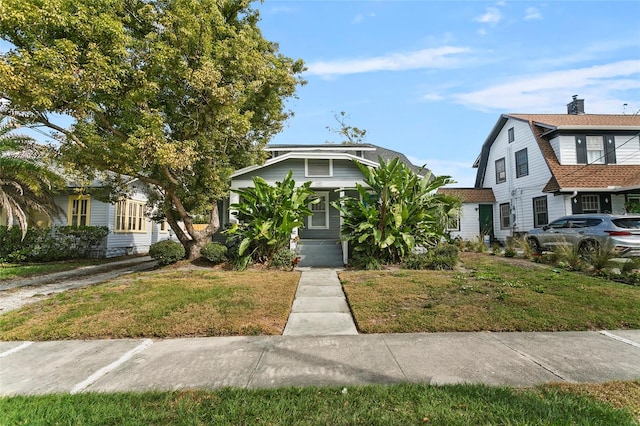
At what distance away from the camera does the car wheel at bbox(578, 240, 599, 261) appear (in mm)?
10477

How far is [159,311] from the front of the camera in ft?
18.7

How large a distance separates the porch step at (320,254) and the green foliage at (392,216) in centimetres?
118

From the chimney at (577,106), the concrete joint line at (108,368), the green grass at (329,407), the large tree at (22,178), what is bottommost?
the concrete joint line at (108,368)

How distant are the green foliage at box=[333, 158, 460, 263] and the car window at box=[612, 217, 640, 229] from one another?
5503 mm

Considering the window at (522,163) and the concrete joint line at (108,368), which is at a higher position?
the window at (522,163)

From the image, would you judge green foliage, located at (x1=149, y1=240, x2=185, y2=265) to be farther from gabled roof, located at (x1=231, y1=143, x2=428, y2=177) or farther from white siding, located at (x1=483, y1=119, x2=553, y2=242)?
white siding, located at (x1=483, y1=119, x2=553, y2=242)

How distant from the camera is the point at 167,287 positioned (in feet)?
24.7

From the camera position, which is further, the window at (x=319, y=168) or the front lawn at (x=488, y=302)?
the window at (x=319, y=168)

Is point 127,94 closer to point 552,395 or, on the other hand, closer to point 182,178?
point 182,178

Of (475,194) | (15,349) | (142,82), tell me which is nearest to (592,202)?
(475,194)

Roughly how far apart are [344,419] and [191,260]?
10755mm

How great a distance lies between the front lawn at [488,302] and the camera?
5043 mm

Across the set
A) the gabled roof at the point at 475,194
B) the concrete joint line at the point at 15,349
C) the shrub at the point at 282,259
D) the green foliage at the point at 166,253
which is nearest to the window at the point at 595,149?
the gabled roof at the point at 475,194

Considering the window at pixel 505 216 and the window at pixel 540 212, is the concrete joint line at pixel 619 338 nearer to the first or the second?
the window at pixel 540 212
